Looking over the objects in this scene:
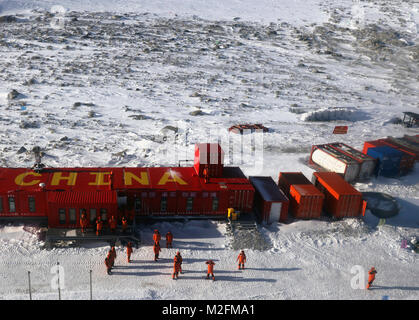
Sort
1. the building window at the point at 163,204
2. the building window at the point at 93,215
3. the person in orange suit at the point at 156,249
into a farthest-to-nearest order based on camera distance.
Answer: the building window at the point at 163,204 → the building window at the point at 93,215 → the person in orange suit at the point at 156,249

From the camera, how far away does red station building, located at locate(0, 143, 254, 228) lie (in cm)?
1917

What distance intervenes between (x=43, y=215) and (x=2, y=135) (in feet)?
45.1

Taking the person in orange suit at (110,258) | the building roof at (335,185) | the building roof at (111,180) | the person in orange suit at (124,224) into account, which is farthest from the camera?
the building roof at (335,185)

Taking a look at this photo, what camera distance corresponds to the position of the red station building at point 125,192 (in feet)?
62.9

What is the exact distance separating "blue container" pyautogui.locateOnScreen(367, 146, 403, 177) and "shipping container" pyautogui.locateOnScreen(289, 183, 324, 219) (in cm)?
777

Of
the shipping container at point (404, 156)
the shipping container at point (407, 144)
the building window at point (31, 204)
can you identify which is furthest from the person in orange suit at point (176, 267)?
the shipping container at point (407, 144)

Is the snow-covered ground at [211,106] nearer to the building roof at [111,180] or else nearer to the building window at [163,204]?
the building window at [163,204]

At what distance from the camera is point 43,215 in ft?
65.0

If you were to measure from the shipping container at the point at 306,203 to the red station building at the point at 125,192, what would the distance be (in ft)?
8.62

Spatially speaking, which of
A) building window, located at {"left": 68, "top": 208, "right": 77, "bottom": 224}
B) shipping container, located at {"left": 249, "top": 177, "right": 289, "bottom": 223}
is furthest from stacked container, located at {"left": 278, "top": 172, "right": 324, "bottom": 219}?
building window, located at {"left": 68, "top": 208, "right": 77, "bottom": 224}

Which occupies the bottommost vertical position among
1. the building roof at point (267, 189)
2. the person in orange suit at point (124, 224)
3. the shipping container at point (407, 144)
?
the person in orange suit at point (124, 224)

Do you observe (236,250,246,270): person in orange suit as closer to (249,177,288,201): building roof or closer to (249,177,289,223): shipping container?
(249,177,289,223): shipping container

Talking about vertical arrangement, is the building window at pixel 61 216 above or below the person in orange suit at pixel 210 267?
above

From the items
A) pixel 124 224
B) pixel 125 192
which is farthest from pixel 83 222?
pixel 125 192
